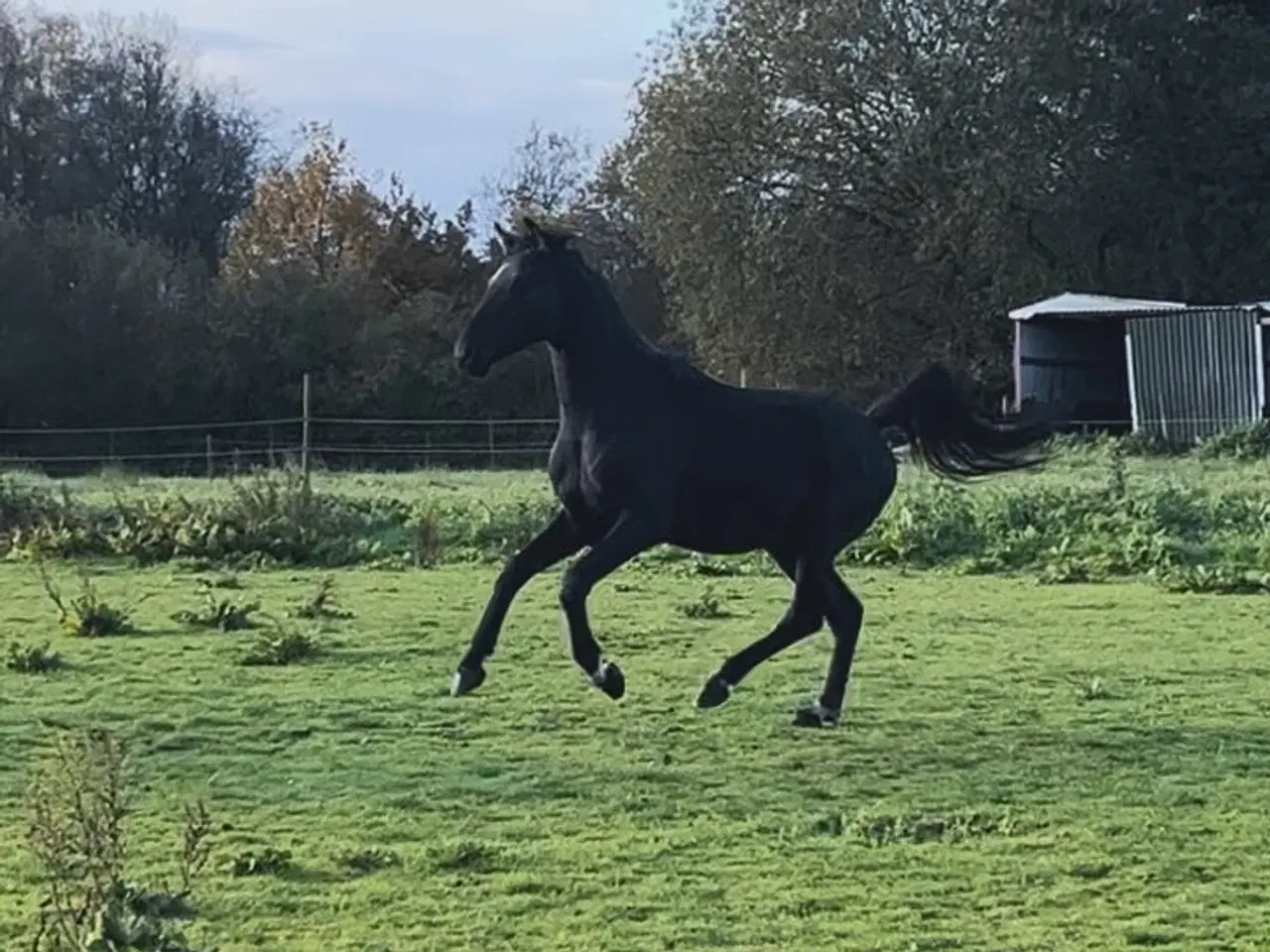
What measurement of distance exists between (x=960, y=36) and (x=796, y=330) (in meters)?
5.97

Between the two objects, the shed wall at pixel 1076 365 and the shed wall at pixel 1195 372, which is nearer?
the shed wall at pixel 1195 372

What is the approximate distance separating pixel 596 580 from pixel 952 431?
2.34m

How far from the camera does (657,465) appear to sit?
27.6ft

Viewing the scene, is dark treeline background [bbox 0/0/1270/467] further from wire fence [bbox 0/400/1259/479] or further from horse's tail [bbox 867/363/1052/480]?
horse's tail [bbox 867/363/1052/480]

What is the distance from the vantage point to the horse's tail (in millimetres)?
9703

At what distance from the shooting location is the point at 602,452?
837 centimetres

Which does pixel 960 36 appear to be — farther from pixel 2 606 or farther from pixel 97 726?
pixel 97 726

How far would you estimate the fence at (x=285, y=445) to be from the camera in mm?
29922

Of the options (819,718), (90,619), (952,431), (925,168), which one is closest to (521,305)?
(819,718)

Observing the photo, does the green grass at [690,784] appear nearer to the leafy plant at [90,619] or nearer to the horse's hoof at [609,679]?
the leafy plant at [90,619]

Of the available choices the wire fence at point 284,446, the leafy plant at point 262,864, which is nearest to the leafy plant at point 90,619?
the leafy plant at point 262,864

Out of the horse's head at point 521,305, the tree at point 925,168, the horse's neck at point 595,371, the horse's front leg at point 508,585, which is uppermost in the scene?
the tree at point 925,168

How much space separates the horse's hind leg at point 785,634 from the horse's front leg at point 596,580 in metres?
0.69

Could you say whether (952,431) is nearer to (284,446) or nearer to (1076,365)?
(284,446)
